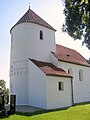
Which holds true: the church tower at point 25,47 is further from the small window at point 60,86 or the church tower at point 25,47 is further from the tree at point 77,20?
the tree at point 77,20

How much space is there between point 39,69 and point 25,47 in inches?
→ 164

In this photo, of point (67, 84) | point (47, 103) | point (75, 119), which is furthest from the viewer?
point (67, 84)

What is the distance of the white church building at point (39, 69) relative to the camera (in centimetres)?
2069

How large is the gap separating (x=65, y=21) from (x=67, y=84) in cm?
701

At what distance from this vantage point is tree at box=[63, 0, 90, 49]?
16691 mm

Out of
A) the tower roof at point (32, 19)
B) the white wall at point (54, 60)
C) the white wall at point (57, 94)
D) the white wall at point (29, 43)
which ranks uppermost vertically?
the tower roof at point (32, 19)

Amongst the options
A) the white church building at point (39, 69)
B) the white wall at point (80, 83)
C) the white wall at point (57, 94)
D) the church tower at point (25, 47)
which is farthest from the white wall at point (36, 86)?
the white wall at point (80, 83)

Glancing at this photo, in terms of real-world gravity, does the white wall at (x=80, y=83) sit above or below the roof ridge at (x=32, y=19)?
below

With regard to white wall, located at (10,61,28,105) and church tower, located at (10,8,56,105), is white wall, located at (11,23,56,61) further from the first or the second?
white wall, located at (10,61,28,105)

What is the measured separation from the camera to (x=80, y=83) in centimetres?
2866

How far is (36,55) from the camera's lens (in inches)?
944

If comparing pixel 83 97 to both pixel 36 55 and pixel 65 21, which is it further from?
pixel 65 21

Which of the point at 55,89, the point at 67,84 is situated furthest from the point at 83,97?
the point at 55,89

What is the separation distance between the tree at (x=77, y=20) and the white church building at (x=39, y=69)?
470 cm
